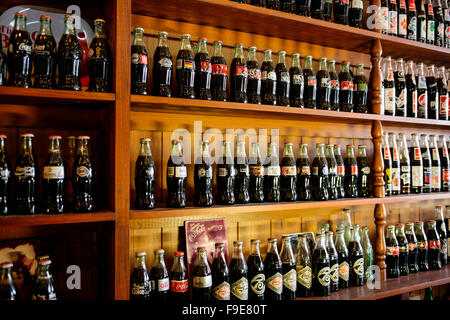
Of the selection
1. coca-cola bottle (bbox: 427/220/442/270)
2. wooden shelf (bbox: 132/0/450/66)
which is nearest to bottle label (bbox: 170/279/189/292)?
wooden shelf (bbox: 132/0/450/66)

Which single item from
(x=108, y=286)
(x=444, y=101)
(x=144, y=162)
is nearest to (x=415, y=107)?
(x=444, y=101)

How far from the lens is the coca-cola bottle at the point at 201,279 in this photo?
1454mm

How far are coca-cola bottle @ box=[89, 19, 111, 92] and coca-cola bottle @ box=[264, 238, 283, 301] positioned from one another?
95 centimetres

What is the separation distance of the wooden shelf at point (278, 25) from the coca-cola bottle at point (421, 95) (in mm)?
108

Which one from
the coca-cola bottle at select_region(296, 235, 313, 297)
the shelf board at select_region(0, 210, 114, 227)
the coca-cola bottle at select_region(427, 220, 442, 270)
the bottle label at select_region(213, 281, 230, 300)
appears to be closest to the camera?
the shelf board at select_region(0, 210, 114, 227)

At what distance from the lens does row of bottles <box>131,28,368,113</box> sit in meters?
1.50

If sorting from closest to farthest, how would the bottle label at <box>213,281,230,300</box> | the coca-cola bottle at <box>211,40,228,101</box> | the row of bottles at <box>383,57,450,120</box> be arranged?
the bottle label at <box>213,281,230,300</box> < the coca-cola bottle at <box>211,40,228,101</box> < the row of bottles at <box>383,57,450,120</box>

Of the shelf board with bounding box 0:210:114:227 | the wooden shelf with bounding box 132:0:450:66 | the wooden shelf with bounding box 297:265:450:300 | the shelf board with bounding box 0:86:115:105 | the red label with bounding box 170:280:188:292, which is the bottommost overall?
the wooden shelf with bounding box 297:265:450:300

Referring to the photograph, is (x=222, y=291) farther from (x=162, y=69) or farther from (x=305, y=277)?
(x=162, y=69)

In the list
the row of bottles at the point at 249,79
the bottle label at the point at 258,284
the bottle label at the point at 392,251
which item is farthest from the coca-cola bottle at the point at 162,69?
the bottle label at the point at 392,251

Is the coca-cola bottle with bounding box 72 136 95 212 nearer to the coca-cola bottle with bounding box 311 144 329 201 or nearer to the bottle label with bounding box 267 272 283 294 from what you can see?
the bottle label with bounding box 267 272 283 294

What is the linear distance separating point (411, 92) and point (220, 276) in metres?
1.54

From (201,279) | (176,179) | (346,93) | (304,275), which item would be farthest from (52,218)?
(346,93)

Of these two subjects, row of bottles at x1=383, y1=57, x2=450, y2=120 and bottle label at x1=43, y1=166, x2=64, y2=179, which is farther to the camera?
row of bottles at x1=383, y1=57, x2=450, y2=120
